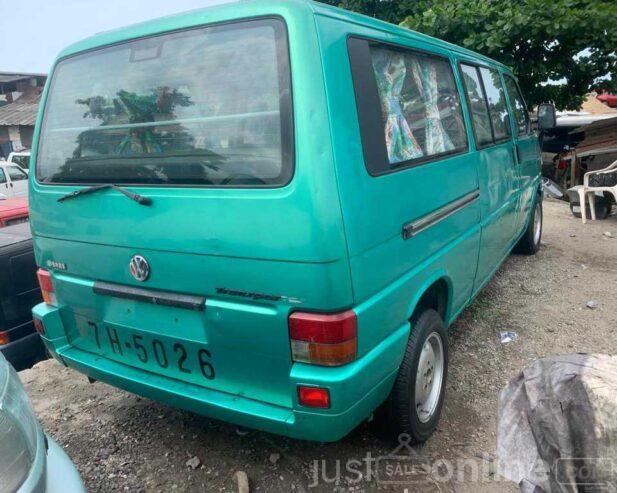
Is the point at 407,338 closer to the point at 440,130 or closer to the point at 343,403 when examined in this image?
the point at 343,403

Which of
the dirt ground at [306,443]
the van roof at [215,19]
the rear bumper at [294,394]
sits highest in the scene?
the van roof at [215,19]

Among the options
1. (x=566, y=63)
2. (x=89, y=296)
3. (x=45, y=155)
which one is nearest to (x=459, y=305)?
(x=89, y=296)

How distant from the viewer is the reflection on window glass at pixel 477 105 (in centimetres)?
319

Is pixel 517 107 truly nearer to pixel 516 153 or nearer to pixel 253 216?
pixel 516 153

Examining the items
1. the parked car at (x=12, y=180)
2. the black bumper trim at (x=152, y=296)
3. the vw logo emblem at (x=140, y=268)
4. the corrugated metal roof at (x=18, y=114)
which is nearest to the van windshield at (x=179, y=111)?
the vw logo emblem at (x=140, y=268)

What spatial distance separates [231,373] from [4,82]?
1051 inches

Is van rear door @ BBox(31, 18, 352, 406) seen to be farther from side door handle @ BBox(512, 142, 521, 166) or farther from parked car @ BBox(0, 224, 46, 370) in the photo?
side door handle @ BBox(512, 142, 521, 166)

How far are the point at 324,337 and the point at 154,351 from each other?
35.3 inches

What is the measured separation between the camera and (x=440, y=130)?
8.89 ft

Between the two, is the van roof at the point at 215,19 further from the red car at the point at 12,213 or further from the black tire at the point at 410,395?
the red car at the point at 12,213

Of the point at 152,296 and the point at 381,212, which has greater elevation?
the point at 381,212

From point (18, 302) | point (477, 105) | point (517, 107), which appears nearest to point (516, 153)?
point (517, 107)

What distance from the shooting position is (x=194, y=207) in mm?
1920

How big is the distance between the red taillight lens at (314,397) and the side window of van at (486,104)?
2.14 m
